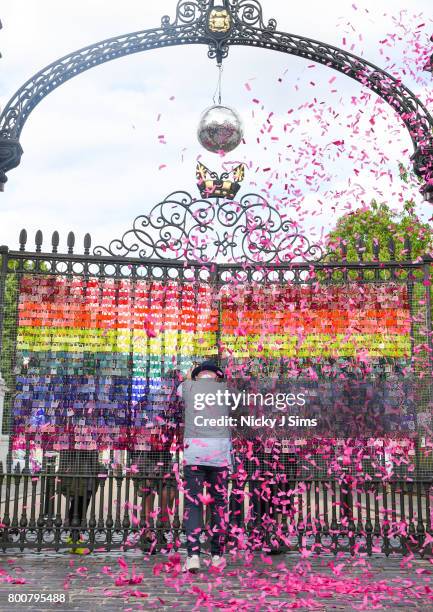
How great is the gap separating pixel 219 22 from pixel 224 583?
7077mm

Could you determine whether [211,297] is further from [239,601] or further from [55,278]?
[239,601]

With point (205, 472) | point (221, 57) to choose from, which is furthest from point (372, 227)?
point (205, 472)

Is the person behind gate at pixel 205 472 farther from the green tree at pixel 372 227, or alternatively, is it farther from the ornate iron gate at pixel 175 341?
the green tree at pixel 372 227

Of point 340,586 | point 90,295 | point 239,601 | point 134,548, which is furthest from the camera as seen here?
point 90,295

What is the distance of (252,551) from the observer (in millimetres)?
8109

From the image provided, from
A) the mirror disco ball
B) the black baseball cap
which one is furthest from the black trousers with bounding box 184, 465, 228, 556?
the mirror disco ball

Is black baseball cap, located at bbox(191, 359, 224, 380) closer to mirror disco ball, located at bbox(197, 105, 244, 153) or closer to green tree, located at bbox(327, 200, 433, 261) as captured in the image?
mirror disco ball, located at bbox(197, 105, 244, 153)

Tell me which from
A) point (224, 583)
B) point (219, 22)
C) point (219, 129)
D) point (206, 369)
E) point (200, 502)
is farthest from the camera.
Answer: point (219, 22)

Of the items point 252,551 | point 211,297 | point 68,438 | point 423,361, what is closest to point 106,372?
point 68,438

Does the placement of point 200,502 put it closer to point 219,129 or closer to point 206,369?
point 206,369

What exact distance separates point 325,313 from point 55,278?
368 cm

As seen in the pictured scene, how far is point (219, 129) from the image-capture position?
866 centimetres

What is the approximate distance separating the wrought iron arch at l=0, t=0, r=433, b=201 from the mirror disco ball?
32.1 inches

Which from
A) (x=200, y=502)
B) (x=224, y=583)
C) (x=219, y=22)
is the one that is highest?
(x=219, y=22)
